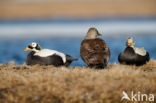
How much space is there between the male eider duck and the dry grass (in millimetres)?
654

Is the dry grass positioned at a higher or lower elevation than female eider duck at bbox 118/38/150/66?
lower

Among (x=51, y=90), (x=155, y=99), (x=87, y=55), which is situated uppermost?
(x=87, y=55)

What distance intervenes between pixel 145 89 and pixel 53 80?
1.60m

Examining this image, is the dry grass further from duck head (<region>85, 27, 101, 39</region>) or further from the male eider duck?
duck head (<region>85, 27, 101, 39</region>)

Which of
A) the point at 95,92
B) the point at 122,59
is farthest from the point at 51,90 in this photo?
the point at 122,59

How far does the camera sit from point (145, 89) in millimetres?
5047

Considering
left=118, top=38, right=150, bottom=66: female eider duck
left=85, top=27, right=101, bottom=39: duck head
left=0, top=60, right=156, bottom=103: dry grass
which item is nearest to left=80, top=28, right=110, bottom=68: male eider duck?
left=85, top=27, right=101, bottom=39: duck head

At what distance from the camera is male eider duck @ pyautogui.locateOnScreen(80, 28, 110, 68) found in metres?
6.04

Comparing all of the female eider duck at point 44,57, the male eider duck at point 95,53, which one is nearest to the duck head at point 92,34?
the male eider duck at point 95,53

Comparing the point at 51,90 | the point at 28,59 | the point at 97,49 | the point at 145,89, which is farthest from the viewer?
the point at 28,59

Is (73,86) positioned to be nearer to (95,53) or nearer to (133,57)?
(95,53)

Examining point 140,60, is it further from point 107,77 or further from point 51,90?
point 51,90

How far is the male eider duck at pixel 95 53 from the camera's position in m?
6.04

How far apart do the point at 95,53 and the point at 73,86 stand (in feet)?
4.79
